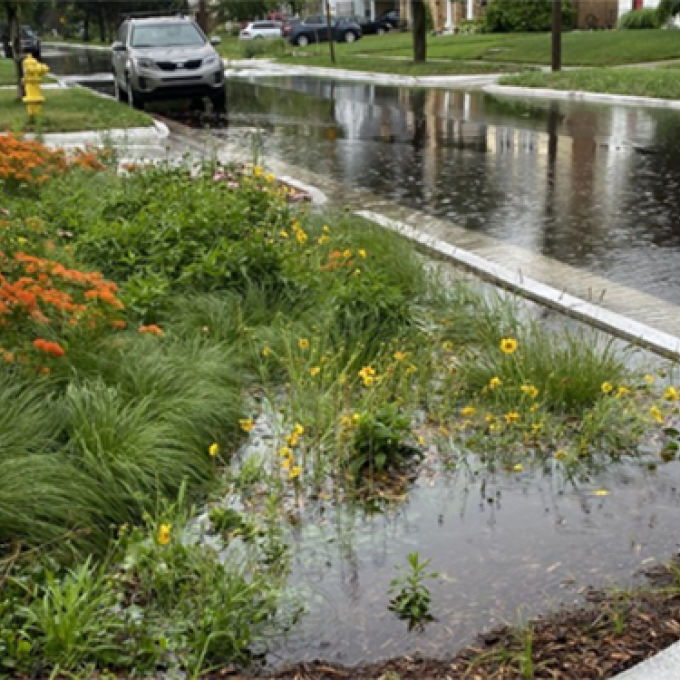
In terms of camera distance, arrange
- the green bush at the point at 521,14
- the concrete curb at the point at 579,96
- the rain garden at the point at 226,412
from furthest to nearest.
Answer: the green bush at the point at 521,14 → the concrete curb at the point at 579,96 → the rain garden at the point at 226,412

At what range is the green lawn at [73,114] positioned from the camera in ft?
54.9

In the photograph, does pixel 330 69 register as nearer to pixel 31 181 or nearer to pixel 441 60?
pixel 441 60

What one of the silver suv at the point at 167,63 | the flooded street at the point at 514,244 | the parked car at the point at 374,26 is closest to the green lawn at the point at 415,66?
the flooded street at the point at 514,244

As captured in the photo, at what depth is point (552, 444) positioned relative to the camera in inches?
199

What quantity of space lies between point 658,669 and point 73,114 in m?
17.0

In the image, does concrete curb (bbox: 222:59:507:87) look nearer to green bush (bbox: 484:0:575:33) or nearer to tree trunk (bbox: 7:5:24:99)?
green bush (bbox: 484:0:575:33)

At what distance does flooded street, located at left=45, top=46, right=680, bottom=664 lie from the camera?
3861 mm

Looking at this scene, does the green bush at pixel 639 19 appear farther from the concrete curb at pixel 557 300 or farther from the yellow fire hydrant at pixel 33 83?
the concrete curb at pixel 557 300

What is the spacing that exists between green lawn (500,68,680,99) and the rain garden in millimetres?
16325

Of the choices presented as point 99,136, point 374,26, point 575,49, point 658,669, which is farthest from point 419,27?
point 658,669

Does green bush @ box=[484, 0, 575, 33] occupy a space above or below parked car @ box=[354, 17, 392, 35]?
above

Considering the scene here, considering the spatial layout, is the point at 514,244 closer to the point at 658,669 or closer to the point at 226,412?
the point at 226,412

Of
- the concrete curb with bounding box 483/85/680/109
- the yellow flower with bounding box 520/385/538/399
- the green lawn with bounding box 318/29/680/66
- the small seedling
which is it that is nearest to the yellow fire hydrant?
the concrete curb with bounding box 483/85/680/109

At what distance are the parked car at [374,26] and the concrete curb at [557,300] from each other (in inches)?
2278
